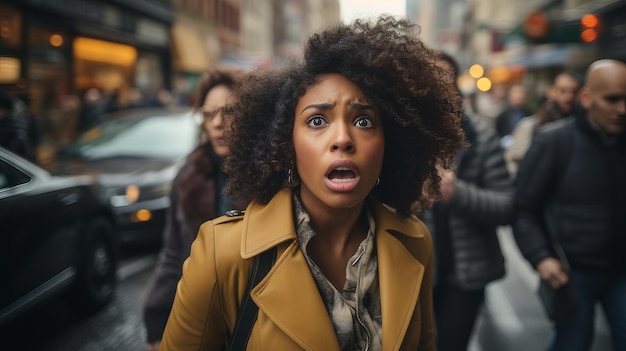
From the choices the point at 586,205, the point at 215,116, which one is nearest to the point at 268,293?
the point at 215,116

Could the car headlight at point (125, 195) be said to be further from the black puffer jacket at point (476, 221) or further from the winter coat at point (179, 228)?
the black puffer jacket at point (476, 221)

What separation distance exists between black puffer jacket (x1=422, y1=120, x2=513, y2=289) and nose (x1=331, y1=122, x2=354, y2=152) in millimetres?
1576

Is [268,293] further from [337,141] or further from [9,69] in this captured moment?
[9,69]

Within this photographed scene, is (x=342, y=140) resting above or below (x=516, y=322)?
above

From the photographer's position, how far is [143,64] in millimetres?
24516

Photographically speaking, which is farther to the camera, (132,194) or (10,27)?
(10,27)

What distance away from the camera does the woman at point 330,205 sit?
5.62 feet

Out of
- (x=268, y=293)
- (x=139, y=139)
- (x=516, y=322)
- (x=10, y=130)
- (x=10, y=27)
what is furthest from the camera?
(x=10, y=27)

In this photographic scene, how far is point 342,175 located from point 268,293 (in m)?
0.39

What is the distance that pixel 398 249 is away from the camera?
A: 6.26ft

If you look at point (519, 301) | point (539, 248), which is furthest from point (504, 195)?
point (519, 301)

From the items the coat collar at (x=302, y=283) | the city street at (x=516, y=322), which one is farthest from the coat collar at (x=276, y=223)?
the city street at (x=516, y=322)

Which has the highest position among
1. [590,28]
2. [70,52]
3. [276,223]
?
[70,52]

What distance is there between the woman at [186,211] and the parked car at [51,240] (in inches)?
69.3
